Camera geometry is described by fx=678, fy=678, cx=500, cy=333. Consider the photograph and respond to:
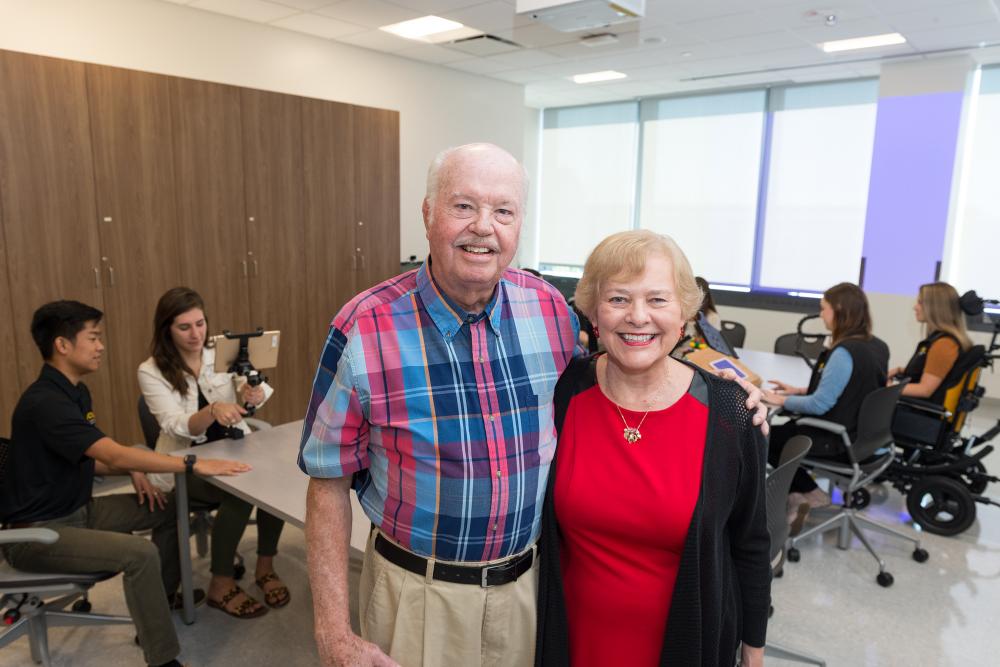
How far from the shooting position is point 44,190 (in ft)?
12.9

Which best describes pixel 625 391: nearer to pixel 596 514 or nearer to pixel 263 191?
pixel 596 514

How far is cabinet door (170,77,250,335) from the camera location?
14.8ft

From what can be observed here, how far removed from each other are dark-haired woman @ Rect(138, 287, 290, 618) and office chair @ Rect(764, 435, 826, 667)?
201 centimetres

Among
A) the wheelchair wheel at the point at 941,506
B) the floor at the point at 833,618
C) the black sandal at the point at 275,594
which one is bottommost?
the floor at the point at 833,618

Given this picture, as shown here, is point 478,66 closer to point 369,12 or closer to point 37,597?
point 369,12

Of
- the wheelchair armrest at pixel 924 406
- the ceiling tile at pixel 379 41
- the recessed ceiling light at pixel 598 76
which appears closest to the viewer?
the wheelchair armrest at pixel 924 406

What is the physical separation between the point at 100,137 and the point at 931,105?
6.95 metres

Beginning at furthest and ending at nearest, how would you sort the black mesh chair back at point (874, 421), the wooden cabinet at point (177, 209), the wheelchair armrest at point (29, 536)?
the wooden cabinet at point (177, 209) → the black mesh chair back at point (874, 421) → the wheelchair armrest at point (29, 536)

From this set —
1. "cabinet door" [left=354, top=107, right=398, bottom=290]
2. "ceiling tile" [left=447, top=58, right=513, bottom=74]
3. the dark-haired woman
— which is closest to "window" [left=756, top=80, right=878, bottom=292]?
"ceiling tile" [left=447, top=58, right=513, bottom=74]

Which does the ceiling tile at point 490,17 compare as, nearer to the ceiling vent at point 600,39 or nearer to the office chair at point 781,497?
the ceiling vent at point 600,39

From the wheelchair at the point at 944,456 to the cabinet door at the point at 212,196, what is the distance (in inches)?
172

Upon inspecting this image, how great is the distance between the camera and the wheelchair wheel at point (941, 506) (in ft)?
11.9

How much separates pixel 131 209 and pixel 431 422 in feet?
12.7

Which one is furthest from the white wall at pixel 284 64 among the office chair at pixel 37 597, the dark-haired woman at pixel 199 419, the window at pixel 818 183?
the office chair at pixel 37 597
